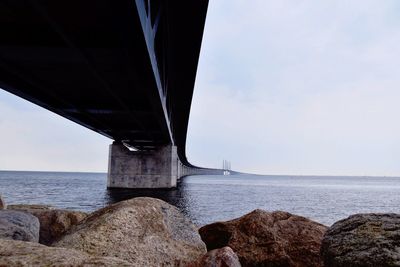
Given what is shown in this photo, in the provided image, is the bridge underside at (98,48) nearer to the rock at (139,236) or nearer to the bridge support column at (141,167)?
the rock at (139,236)

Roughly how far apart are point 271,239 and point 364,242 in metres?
2.67

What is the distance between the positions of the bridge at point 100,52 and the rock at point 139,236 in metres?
5.70

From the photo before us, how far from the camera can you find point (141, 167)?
4831 centimetres

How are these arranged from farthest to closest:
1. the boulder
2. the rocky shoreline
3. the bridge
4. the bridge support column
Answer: the bridge support column < the bridge < the boulder < the rocky shoreline

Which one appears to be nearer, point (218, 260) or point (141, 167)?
point (218, 260)

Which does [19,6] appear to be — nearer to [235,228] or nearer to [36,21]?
[36,21]

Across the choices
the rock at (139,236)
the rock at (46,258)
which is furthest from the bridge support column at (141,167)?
the rock at (46,258)

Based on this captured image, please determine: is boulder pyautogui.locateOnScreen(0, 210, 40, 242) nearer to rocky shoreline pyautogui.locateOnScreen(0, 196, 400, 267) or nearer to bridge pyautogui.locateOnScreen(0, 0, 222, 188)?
rocky shoreline pyautogui.locateOnScreen(0, 196, 400, 267)

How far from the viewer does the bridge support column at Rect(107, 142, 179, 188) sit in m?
48.0

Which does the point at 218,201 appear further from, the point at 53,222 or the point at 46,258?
the point at 46,258

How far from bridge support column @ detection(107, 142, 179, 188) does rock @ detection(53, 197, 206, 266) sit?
42.0m

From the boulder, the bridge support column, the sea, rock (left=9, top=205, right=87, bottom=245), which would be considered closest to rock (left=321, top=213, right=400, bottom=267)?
the boulder

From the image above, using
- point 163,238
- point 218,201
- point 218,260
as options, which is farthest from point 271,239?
point 218,201

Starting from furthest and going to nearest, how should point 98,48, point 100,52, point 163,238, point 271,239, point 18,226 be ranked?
point 100,52 → point 98,48 → point 271,239 → point 18,226 → point 163,238
